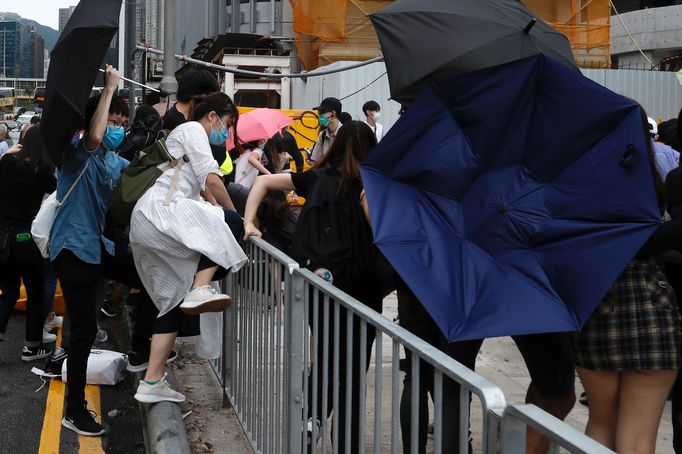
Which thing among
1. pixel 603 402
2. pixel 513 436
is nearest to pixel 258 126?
pixel 603 402

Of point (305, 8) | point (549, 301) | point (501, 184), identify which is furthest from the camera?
point (305, 8)

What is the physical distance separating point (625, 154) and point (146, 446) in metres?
3.39

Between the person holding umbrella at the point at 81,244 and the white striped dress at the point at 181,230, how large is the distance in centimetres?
43

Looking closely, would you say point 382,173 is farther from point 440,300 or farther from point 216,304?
point 216,304

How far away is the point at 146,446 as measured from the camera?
5.55m

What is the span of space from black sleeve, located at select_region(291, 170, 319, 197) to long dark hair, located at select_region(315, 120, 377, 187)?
0.19m

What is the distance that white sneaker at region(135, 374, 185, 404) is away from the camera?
18.4 ft

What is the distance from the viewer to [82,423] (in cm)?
582

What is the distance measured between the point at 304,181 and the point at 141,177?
3.50ft

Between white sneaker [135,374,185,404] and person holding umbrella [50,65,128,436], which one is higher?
person holding umbrella [50,65,128,436]

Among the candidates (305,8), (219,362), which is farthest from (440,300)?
(305,8)

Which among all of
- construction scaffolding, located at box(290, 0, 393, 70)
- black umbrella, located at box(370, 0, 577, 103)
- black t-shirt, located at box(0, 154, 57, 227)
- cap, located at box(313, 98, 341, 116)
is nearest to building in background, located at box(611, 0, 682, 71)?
construction scaffolding, located at box(290, 0, 393, 70)

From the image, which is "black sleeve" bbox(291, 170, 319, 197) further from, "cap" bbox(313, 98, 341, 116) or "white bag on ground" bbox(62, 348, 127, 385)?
"cap" bbox(313, 98, 341, 116)

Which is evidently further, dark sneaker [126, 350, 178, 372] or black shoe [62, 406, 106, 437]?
dark sneaker [126, 350, 178, 372]
